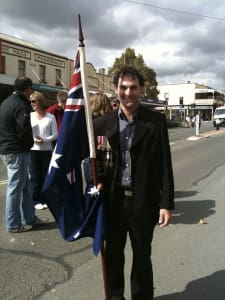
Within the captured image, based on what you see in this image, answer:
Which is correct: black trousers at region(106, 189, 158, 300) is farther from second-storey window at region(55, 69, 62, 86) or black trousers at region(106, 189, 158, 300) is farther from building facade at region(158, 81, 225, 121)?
building facade at region(158, 81, 225, 121)

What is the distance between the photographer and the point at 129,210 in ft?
9.53

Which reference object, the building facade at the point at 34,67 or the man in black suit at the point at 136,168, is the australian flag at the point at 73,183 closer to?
the man in black suit at the point at 136,168

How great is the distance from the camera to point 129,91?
111 inches

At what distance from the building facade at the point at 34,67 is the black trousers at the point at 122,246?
22444mm

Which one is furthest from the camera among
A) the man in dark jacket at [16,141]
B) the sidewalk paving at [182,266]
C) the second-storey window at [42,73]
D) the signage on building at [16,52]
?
the second-storey window at [42,73]

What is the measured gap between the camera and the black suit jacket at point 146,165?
2.83 metres

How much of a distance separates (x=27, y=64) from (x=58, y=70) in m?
4.54

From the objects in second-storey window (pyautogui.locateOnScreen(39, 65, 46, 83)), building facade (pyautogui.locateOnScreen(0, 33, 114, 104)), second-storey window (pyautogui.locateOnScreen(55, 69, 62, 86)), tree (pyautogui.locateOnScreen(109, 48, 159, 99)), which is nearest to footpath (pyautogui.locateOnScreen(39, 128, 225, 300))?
building facade (pyautogui.locateOnScreen(0, 33, 114, 104))

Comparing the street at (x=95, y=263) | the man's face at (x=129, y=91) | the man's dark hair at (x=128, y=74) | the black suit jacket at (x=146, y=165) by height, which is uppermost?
the man's dark hair at (x=128, y=74)

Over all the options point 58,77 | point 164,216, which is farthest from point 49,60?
point 164,216

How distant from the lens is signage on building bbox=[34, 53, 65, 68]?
103ft

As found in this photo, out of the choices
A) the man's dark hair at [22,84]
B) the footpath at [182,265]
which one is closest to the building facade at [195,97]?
the footpath at [182,265]

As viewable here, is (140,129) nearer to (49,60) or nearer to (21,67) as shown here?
(21,67)

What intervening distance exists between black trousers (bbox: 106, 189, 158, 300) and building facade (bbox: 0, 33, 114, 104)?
22444 millimetres
